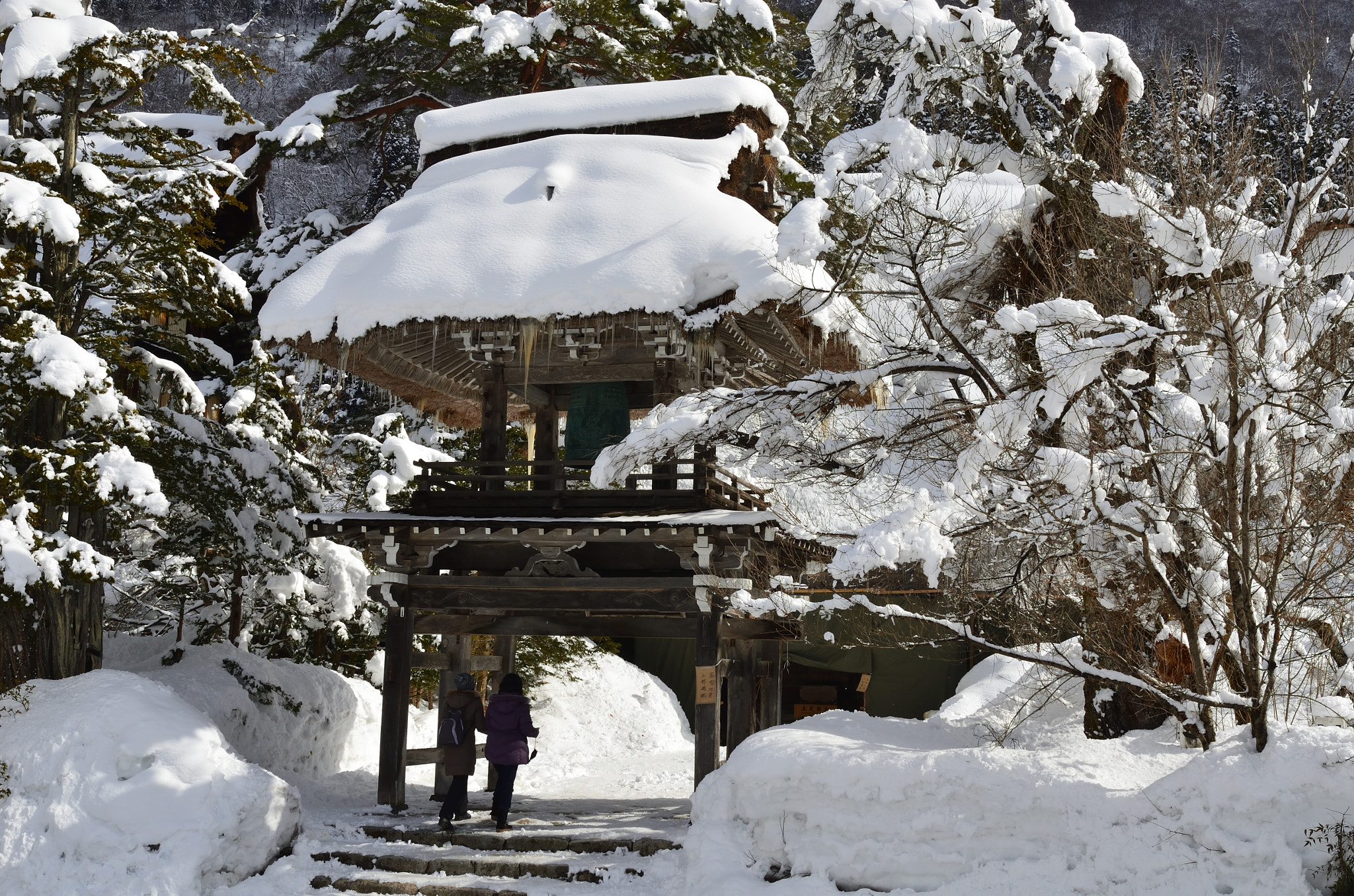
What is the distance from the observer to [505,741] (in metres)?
9.70

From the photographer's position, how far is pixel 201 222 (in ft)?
37.8

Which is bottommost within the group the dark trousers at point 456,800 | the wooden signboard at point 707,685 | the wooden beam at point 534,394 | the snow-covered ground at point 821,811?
the dark trousers at point 456,800

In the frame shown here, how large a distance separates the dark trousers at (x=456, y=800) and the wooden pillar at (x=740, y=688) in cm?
318

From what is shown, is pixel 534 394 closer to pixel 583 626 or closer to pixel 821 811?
pixel 583 626

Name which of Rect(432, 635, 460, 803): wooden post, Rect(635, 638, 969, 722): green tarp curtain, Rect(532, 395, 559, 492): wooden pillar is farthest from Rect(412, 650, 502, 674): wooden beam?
Rect(635, 638, 969, 722): green tarp curtain

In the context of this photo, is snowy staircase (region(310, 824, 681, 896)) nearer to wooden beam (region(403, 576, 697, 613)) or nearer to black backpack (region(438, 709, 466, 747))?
black backpack (region(438, 709, 466, 747))

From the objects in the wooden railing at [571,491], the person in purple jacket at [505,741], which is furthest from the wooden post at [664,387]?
the person in purple jacket at [505,741]

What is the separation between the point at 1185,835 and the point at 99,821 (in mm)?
7445

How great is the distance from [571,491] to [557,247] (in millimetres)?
2387

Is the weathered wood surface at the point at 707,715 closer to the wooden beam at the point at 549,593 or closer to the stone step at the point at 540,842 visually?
the wooden beam at the point at 549,593

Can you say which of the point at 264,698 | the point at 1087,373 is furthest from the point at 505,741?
the point at 1087,373

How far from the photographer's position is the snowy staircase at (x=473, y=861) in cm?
840

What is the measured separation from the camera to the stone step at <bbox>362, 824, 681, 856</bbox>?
30.5 feet

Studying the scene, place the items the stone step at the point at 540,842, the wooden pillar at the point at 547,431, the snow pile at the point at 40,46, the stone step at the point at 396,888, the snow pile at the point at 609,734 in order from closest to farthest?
1. the stone step at the point at 396,888
2. the stone step at the point at 540,842
3. the snow pile at the point at 40,46
4. the wooden pillar at the point at 547,431
5. the snow pile at the point at 609,734
